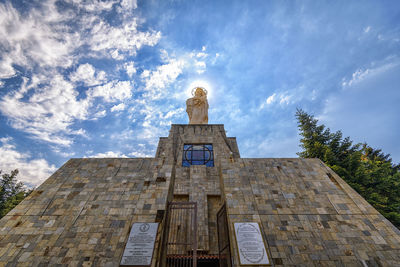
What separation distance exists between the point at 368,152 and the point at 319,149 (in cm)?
1052

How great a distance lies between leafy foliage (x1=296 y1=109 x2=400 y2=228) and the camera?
12023 mm

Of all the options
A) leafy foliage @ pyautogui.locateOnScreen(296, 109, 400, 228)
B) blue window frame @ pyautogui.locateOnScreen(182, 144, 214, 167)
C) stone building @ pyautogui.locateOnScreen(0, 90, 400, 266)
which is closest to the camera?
stone building @ pyautogui.locateOnScreen(0, 90, 400, 266)

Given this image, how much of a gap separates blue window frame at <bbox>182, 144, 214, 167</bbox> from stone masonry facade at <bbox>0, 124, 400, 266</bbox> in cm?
510

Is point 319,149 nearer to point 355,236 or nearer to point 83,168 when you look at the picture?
point 355,236

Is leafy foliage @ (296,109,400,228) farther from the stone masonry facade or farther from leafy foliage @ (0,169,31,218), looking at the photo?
leafy foliage @ (0,169,31,218)

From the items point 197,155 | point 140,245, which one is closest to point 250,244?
point 140,245

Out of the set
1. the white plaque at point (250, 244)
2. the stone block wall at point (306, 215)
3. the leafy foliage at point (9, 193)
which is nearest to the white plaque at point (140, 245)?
the stone block wall at point (306, 215)

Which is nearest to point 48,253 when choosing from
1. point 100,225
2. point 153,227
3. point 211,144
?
point 100,225

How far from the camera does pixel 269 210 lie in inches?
293

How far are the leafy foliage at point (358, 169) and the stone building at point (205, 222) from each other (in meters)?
6.26

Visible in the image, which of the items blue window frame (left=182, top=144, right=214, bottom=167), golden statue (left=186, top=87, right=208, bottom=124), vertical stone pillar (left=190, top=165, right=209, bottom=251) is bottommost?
vertical stone pillar (left=190, top=165, right=209, bottom=251)

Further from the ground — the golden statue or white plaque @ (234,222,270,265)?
the golden statue

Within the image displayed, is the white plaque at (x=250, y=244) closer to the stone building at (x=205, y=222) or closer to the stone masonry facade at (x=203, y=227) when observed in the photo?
the stone building at (x=205, y=222)

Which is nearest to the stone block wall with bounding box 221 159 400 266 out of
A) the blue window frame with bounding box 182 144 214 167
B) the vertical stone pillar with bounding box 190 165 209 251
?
the vertical stone pillar with bounding box 190 165 209 251
